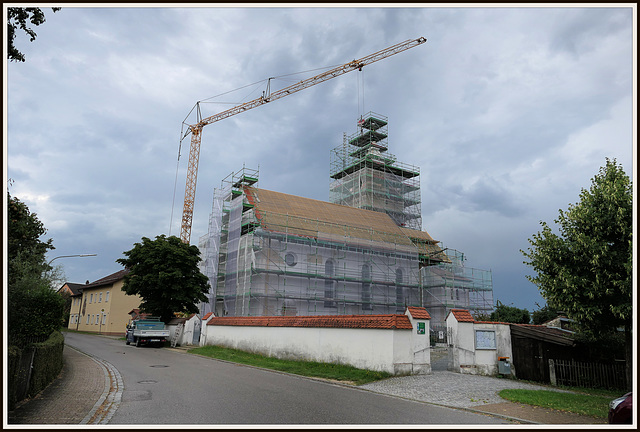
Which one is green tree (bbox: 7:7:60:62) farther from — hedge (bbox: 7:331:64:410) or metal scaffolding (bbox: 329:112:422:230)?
metal scaffolding (bbox: 329:112:422:230)

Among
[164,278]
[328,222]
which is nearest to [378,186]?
[328,222]

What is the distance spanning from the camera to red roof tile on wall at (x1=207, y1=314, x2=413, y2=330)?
1555 centimetres

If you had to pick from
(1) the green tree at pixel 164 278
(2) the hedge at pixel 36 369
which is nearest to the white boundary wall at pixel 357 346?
(2) the hedge at pixel 36 369

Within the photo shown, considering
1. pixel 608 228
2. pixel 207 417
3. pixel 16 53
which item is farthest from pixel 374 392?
pixel 16 53

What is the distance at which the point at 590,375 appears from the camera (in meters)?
15.6

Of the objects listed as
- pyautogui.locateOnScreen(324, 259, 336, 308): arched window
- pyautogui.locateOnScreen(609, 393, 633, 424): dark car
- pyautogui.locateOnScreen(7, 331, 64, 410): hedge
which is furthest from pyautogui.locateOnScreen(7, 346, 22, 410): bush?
pyautogui.locateOnScreen(324, 259, 336, 308): arched window

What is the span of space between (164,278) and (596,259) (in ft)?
90.5

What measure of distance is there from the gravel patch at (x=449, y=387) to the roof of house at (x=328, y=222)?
22.2 meters

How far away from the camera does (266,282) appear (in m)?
34.7

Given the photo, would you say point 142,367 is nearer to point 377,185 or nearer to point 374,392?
point 374,392

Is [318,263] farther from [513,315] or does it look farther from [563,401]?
[563,401]

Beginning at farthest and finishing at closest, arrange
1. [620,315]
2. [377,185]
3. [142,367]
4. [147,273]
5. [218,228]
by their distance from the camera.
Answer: [377,185] < [218,228] < [147,273] < [142,367] < [620,315]

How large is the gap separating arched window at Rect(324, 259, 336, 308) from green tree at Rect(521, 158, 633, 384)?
24516 millimetres

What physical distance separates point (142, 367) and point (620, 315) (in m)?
16.5
